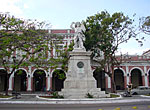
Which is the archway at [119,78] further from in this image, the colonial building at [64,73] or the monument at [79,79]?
the monument at [79,79]

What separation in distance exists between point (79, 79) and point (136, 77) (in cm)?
2185

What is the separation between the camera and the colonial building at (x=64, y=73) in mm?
28375

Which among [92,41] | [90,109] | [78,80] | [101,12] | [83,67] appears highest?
[101,12]

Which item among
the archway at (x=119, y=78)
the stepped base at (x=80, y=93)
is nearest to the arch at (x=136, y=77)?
the archway at (x=119, y=78)

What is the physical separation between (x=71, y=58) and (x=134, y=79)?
71.3ft

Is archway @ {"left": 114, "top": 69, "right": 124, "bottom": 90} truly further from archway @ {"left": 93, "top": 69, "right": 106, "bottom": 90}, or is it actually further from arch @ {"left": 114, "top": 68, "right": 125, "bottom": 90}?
archway @ {"left": 93, "top": 69, "right": 106, "bottom": 90}

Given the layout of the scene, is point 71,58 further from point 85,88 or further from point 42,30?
point 42,30

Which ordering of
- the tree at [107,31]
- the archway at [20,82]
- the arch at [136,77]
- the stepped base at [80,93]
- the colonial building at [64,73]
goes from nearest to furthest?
the stepped base at [80,93] < the tree at [107,31] < the colonial building at [64,73] < the archway at [20,82] < the arch at [136,77]

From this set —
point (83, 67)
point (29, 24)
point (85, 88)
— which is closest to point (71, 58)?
point (83, 67)

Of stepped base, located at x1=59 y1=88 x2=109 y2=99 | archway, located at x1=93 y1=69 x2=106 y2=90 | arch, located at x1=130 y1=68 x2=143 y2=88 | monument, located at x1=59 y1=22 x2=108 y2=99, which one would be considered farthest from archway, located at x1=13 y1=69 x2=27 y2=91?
arch, located at x1=130 y1=68 x2=143 y2=88

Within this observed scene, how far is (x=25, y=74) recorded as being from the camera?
98.8 feet

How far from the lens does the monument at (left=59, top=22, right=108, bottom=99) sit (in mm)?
12398

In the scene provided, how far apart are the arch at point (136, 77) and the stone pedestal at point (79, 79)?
20.4 m

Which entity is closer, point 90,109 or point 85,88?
point 90,109
